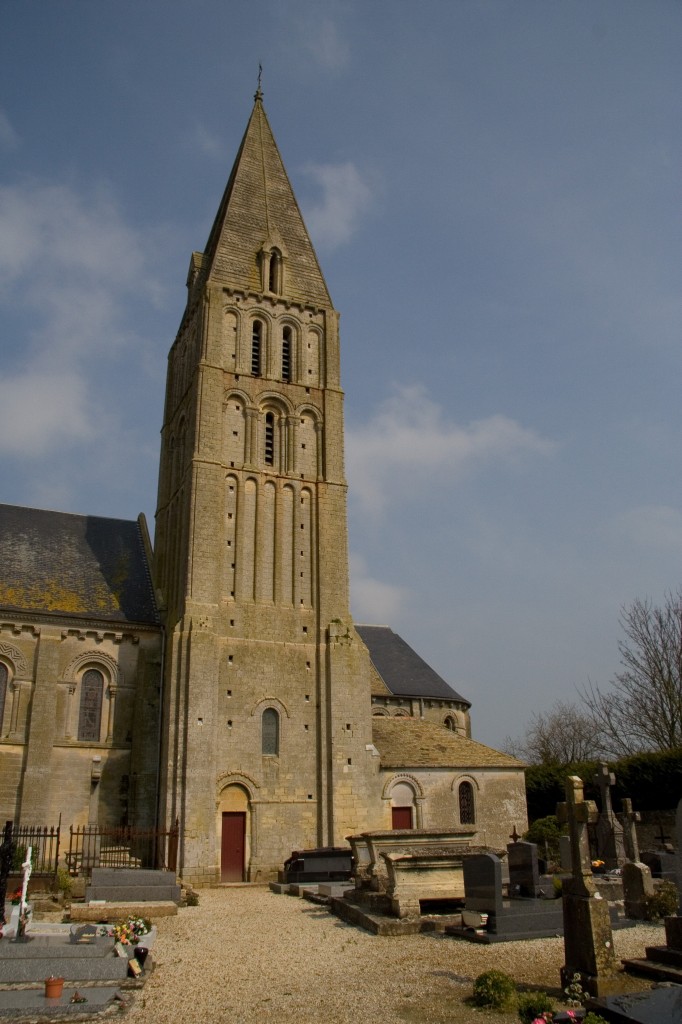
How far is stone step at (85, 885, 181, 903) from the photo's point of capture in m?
16.1

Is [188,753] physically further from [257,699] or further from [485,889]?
[485,889]

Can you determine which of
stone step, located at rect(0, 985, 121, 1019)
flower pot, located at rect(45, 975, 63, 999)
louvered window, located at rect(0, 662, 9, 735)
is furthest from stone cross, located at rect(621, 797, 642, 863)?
louvered window, located at rect(0, 662, 9, 735)

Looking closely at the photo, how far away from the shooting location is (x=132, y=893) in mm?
16562

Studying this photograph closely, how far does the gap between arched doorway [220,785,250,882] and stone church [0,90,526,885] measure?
0.06 m

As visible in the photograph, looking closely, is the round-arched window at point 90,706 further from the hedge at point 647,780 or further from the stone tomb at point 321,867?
the hedge at point 647,780

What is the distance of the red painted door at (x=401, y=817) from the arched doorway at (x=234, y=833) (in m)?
5.30

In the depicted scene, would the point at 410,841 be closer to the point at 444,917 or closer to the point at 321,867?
the point at 444,917

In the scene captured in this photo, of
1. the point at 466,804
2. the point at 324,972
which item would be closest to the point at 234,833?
the point at 466,804

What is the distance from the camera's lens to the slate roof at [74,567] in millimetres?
26984

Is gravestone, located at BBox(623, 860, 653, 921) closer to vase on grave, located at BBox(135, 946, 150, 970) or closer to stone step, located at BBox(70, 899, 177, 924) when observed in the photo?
vase on grave, located at BBox(135, 946, 150, 970)

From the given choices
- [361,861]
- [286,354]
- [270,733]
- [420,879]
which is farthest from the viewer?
[286,354]

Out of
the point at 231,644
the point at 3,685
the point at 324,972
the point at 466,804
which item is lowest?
the point at 324,972

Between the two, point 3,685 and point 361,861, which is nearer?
point 361,861

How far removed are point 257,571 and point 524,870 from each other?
50.9 ft
